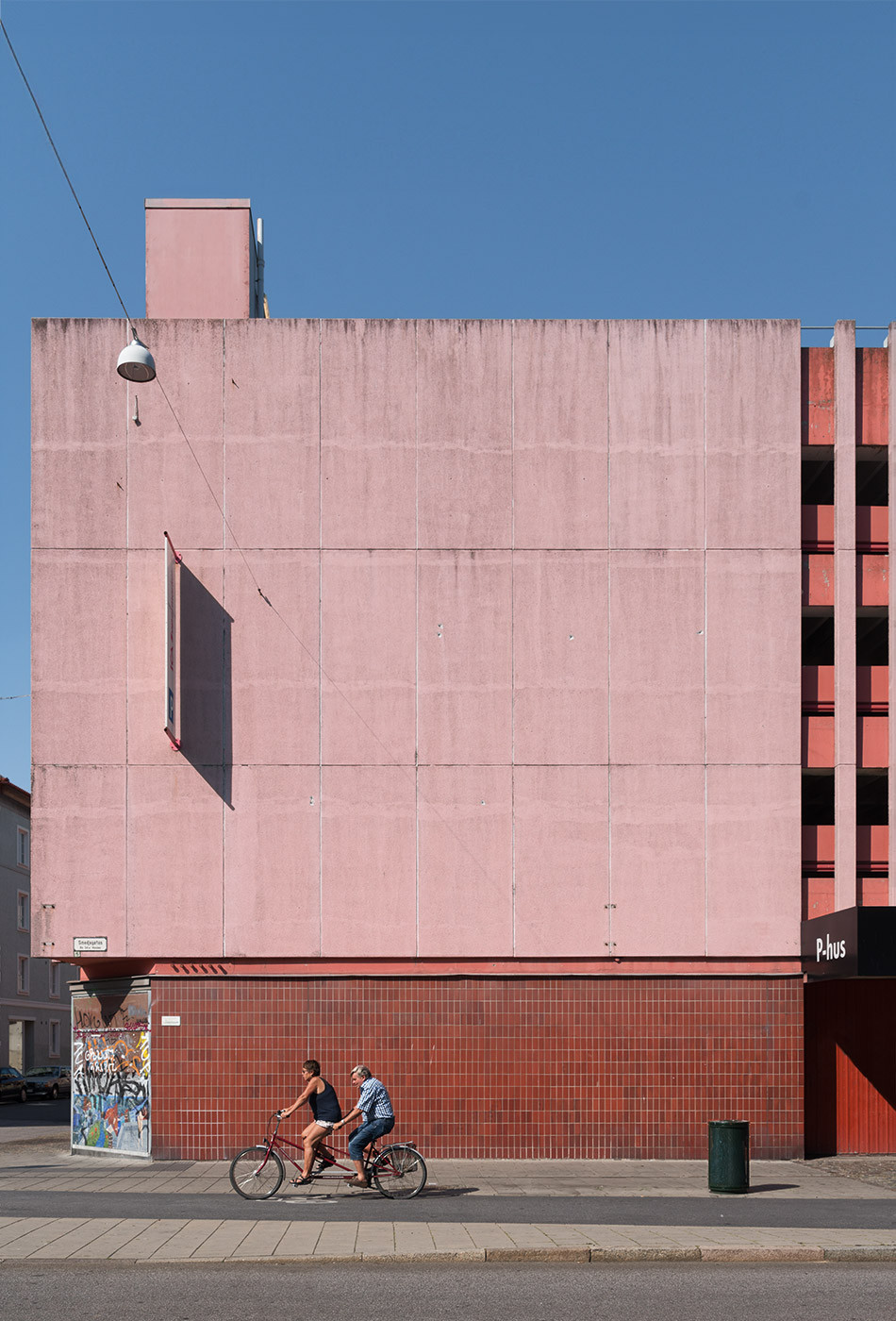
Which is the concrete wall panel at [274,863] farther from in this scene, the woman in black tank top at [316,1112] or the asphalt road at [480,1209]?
the asphalt road at [480,1209]

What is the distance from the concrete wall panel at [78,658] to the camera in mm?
19031

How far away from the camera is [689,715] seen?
63.0 ft

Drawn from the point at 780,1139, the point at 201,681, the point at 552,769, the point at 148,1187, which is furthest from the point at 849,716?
the point at 148,1187

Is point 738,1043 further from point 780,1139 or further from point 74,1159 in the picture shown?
point 74,1159

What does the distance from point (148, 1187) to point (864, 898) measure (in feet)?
37.6

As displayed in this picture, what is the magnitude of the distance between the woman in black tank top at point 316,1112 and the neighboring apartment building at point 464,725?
3.37 metres

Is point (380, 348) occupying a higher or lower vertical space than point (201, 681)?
higher

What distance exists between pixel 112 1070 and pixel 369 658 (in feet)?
25.4

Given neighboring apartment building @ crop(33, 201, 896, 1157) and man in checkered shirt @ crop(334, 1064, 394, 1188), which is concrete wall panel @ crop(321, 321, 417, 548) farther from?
man in checkered shirt @ crop(334, 1064, 394, 1188)

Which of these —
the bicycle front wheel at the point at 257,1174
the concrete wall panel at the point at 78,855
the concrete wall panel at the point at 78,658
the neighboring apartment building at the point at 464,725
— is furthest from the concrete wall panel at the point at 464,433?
the bicycle front wheel at the point at 257,1174

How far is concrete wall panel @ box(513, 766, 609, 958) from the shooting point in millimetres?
18734

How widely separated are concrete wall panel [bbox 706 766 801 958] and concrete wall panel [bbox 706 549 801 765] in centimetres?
39

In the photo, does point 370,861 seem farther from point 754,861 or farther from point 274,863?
point 754,861

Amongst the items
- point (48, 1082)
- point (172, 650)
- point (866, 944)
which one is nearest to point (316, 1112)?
point (172, 650)
